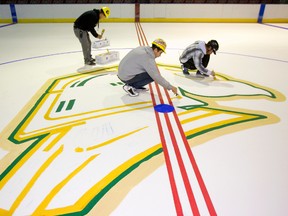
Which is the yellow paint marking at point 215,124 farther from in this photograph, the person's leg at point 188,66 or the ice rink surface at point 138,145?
the person's leg at point 188,66

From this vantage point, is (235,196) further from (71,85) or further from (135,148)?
(71,85)


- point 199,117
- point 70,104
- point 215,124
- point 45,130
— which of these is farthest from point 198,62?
point 45,130

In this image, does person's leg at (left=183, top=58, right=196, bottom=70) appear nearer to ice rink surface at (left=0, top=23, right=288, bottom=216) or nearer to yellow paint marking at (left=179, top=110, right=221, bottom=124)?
ice rink surface at (left=0, top=23, right=288, bottom=216)

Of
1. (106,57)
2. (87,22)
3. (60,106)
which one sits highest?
(87,22)

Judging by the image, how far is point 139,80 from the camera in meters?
Answer: 3.65

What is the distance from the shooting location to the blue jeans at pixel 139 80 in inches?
141

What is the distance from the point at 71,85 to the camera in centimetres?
411

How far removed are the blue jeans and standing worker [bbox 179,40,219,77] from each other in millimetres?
1059

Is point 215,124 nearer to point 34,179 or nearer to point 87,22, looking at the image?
point 34,179

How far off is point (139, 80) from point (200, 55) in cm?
126

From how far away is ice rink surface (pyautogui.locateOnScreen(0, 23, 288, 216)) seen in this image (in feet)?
6.13

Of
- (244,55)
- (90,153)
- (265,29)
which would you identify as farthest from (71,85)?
(265,29)

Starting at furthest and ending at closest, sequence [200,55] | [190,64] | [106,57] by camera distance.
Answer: [106,57] < [190,64] < [200,55]

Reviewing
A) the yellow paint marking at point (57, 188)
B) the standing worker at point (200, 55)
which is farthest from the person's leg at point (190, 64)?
the yellow paint marking at point (57, 188)
